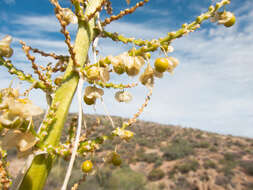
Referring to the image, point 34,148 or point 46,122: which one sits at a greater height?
point 46,122

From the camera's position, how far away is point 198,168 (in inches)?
719

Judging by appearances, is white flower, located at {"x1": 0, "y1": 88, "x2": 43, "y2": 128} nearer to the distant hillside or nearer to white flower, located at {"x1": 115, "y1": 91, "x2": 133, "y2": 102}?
white flower, located at {"x1": 115, "y1": 91, "x2": 133, "y2": 102}

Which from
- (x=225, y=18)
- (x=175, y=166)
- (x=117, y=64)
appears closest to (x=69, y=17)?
(x=117, y=64)

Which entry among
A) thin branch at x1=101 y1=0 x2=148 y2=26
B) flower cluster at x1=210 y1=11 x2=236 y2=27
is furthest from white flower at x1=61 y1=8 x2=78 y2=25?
flower cluster at x1=210 y1=11 x2=236 y2=27

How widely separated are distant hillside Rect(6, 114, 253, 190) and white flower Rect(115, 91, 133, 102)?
879 cm

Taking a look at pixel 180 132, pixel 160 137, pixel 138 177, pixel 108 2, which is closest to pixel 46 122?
pixel 108 2

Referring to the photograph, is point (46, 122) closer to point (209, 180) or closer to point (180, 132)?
point (209, 180)

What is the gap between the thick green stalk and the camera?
3.67ft

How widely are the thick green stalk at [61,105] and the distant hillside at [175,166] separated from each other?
29.5ft

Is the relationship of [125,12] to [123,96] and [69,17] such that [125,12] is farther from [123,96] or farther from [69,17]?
[123,96]

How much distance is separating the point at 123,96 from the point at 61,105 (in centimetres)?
47

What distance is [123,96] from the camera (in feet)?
4.89

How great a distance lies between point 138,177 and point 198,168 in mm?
6269

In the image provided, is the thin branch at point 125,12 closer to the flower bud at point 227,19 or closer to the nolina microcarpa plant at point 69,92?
the nolina microcarpa plant at point 69,92
